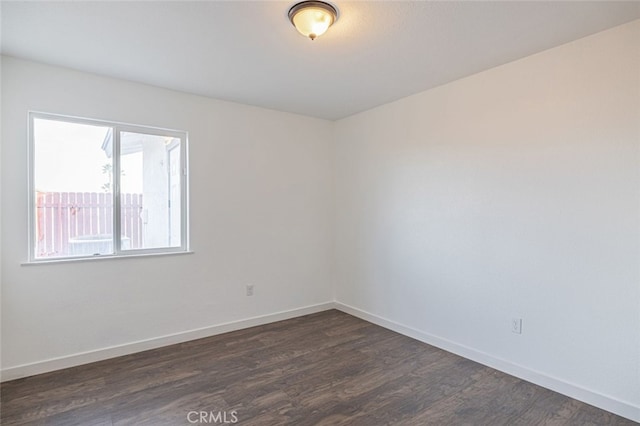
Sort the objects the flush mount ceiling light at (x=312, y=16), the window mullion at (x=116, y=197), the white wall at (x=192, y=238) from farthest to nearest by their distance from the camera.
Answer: the window mullion at (x=116, y=197) → the white wall at (x=192, y=238) → the flush mount ceiling light at (x=312, y=16)

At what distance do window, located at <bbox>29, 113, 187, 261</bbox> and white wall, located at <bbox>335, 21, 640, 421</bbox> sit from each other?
229 cm

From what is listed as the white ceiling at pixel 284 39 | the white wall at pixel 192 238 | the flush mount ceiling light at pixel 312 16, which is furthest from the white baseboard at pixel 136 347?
the flush mount ceiling light at pixel 312 16

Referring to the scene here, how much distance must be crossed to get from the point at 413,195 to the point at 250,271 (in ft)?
6.58

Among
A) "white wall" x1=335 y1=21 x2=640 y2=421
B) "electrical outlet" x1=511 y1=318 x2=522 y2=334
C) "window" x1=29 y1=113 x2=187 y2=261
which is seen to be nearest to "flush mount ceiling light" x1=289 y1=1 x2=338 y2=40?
"white wall" x1=335 y1=21 x2=640 y2=421

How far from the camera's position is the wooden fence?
8.95 feet

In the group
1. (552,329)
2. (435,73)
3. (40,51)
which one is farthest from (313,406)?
(40,51)

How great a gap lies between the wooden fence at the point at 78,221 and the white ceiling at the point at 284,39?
3.61 feet

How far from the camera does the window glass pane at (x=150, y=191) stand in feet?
10.2

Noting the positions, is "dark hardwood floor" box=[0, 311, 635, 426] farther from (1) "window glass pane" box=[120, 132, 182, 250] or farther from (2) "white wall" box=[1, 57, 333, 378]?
(1) "window glass pane" box=[120, 132, 182, 250]

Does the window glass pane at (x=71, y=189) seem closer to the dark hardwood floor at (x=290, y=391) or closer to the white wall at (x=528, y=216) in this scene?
the dark hardwood floor at (x=290, y=391)

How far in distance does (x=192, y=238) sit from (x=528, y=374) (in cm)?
321

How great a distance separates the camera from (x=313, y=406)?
2.24m

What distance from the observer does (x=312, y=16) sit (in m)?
1.92

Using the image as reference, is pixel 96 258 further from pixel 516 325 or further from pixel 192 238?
pixel 516 325
